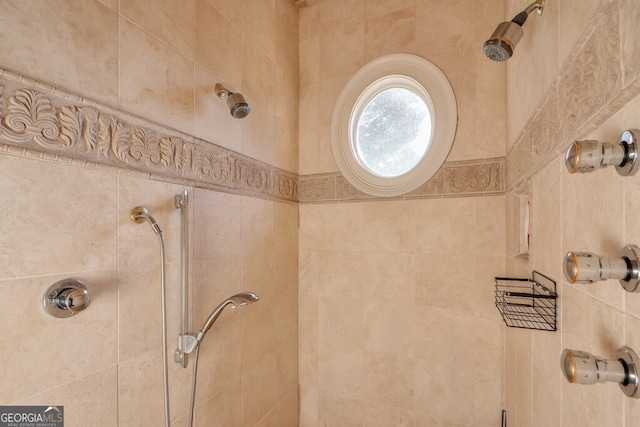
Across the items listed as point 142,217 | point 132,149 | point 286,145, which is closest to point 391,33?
point 286,145

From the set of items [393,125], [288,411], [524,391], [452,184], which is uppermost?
[393,125]

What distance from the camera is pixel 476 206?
1.74 meters

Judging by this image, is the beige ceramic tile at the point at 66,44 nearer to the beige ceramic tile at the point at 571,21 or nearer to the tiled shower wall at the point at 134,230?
the tiled shower wall at the point at 134,230

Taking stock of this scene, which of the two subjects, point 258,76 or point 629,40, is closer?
point 629,40

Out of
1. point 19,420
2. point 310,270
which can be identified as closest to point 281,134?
point 310,270

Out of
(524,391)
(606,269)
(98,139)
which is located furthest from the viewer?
(524,391)

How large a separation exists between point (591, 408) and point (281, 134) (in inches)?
72.1

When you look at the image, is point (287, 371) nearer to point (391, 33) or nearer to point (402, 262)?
point (402, 262)

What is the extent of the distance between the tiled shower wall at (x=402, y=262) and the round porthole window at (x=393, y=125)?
0.08 metres

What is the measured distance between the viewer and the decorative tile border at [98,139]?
2.62 ft

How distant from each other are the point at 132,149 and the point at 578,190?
1292 millimetres

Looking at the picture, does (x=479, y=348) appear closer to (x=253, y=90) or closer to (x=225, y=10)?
(x=253, y=90)

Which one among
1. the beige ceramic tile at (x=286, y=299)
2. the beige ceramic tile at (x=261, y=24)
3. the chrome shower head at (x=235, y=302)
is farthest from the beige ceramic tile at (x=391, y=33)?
the chrome shower head at (x=235, y=302)

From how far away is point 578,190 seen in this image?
2.26 ft
